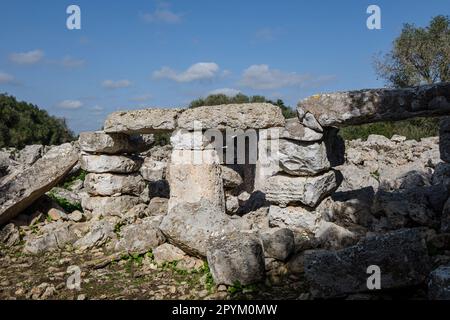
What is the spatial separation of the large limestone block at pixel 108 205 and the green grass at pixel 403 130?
15217 mm

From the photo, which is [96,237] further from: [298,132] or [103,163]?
[298,132]

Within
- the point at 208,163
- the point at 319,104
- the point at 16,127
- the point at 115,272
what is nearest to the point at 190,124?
the point at 208,163

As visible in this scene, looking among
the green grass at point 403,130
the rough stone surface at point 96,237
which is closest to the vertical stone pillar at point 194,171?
the rough stone surface at point 96,237

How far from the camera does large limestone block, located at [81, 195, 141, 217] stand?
836cm

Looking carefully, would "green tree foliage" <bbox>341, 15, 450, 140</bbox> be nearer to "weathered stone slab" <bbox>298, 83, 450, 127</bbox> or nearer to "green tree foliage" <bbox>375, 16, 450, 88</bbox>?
"green tree foliage" <bbox>375, 16, 450, 88</bbox>

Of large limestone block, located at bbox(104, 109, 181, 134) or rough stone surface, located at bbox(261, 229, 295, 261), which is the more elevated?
large limestone block, located at bbox(104, 109, 181, 134)

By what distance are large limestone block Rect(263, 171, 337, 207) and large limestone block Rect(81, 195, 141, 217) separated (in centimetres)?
348

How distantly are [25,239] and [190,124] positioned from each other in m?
3.59

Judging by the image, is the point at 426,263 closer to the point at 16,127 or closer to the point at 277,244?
the point at 277,244

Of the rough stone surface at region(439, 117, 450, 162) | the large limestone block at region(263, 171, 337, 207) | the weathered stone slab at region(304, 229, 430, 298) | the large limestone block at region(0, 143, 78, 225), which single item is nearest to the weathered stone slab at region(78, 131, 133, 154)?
the large limestone block at region(0, 143, 78, 225)

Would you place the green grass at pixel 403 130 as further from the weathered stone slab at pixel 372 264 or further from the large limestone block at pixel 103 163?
the weathered stone slab at pixel 372 264

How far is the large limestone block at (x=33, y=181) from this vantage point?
7094 millimetres

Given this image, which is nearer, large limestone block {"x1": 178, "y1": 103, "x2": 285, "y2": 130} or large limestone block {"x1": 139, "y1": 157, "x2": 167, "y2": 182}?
large limestone block {"x1": 178, "y1": 103, "x2": 285, "y2": 130}
